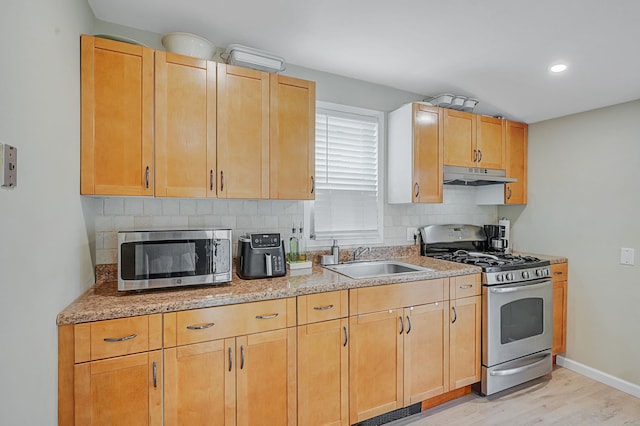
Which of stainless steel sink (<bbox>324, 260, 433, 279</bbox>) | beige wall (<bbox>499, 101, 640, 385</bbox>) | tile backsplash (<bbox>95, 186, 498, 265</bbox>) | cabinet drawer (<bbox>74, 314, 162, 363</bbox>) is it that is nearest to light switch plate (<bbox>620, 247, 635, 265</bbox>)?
beige wall (<bbox>499, 101, 640, 385</bbox>)

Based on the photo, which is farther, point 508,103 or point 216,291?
point 508,103

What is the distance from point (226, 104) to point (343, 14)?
34.1 inches

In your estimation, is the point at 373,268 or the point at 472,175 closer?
the point at 373,268

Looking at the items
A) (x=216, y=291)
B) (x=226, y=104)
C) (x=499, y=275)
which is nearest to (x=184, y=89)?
(x=226, y=104)

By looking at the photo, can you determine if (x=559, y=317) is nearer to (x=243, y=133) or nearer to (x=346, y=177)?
(x=346, y=177)

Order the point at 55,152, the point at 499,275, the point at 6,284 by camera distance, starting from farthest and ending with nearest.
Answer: the point at 499,275, the point at 55,152, the point at 6,284

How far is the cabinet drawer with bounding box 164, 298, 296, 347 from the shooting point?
5.19 feet

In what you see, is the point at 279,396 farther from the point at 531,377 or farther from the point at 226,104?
the point at 531,377

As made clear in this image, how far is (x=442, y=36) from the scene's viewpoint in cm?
209

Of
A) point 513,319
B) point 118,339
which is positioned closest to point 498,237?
point 513,319

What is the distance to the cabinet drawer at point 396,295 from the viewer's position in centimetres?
205

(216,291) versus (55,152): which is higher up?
(55,152)

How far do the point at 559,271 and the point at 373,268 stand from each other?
1.81 metres

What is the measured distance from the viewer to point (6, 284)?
956 mm
